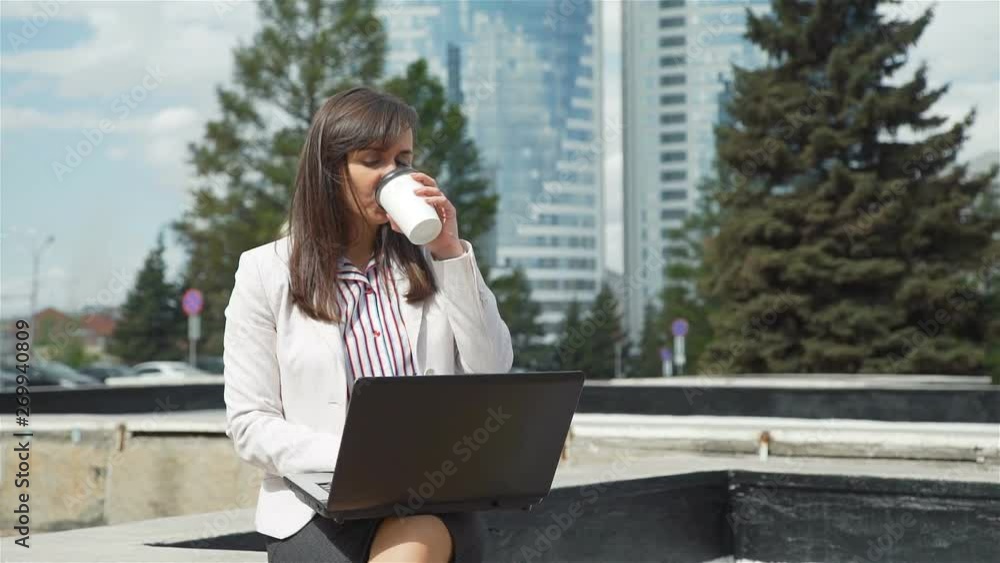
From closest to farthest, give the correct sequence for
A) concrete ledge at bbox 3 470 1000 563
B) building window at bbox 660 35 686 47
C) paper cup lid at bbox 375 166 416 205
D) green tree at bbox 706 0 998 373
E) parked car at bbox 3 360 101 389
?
paper cup lid at bbox 375 166 416 205 < concrete ledge at bbox 3 470 1000 563 < green tree at bbox 706 0 998 373 < parked car at bbox 3 360 101 389 < building window at bbox 660 35 686 47

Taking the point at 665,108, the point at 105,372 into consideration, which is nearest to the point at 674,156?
the point at 665,108

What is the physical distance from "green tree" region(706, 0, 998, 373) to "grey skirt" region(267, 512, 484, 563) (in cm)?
2729

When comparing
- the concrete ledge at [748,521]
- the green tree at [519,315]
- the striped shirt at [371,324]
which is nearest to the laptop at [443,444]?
the striped shirt at [371,324]

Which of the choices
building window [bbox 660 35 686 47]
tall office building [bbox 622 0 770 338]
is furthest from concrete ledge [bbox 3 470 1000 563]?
building window [bbox 660 35 686 47]

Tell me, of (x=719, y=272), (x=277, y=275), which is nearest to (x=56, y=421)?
(x=277, y=275)

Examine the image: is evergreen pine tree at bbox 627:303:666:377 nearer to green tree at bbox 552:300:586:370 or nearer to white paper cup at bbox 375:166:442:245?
green tree at bbox 552:300:586:370

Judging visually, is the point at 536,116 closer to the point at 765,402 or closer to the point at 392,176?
the point at 765,402

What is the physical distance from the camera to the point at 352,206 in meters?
2.64

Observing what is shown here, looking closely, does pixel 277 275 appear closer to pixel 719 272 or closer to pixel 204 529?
pixel 204 529

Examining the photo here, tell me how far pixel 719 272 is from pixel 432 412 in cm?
2926

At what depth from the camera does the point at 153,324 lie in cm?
5144

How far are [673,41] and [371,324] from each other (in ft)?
423

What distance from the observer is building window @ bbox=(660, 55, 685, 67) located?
128250mm

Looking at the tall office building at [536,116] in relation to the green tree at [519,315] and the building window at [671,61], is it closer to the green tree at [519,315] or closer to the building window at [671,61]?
the building window at [671,61]
